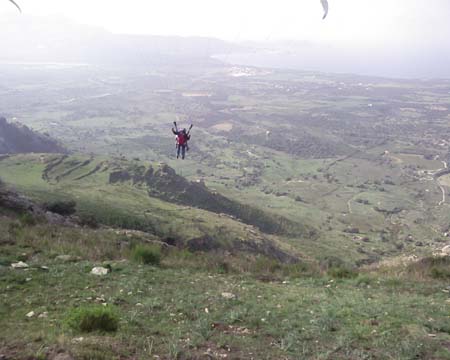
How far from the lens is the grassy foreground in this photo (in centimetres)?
808

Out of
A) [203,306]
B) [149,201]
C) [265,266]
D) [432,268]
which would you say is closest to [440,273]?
[432,268]

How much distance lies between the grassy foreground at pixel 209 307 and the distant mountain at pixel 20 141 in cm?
11674

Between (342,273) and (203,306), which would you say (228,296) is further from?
(342,273)

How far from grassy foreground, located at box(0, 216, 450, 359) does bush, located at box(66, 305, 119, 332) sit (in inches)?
1.3

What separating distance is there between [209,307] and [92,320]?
372 cm

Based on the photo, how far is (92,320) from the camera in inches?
331

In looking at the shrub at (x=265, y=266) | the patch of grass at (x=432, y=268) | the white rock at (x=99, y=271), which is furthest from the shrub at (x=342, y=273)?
the white rock at (x=99, y=271)

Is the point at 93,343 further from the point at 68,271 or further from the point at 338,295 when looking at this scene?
the point at 338,295

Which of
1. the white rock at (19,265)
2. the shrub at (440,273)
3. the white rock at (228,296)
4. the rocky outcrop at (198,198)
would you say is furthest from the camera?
the rocky outcrop at (198,198)

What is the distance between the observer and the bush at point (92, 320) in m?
8.33

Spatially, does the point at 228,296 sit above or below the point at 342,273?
above

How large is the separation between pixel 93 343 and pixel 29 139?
457 feet

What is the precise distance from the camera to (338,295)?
13633mm

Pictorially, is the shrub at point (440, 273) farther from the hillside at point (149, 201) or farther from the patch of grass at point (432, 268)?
the hillside at point (149, 201)
